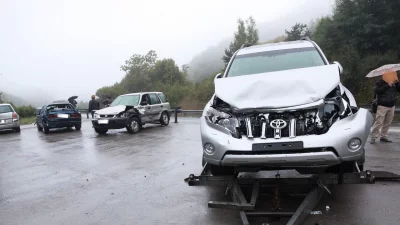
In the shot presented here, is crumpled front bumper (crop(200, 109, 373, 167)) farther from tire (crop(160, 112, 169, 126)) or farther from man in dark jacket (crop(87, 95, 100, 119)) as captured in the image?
man in dark jacket (crop(87, 95, 100, 119))

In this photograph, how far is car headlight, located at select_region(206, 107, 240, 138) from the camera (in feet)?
13.3

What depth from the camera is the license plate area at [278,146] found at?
12.1 feet

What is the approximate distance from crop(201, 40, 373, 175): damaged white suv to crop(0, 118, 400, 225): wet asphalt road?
1.96ft

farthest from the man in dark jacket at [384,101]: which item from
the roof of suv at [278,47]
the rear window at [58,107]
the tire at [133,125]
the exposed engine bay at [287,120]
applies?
the rear window at [58,107]

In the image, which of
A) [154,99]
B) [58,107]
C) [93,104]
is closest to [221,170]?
[154,99]

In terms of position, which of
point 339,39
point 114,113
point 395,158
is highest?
point 339,39

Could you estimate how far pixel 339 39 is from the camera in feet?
100

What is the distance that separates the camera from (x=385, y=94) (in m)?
8.05

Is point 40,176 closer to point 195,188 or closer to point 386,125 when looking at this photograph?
point 195,188

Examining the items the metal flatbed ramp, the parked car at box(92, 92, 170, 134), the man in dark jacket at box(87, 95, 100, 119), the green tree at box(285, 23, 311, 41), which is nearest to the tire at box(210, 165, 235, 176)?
the metal flatbed ramp

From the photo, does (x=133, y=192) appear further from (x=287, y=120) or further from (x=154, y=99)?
(x=154, y=99)

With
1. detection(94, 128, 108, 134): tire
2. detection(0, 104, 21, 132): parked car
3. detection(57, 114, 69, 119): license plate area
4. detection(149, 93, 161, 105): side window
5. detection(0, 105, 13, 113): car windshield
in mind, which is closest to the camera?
detection(94, 128, 108, 134): tire

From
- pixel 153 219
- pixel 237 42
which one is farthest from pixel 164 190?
pixel 237 42

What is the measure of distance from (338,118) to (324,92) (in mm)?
378
